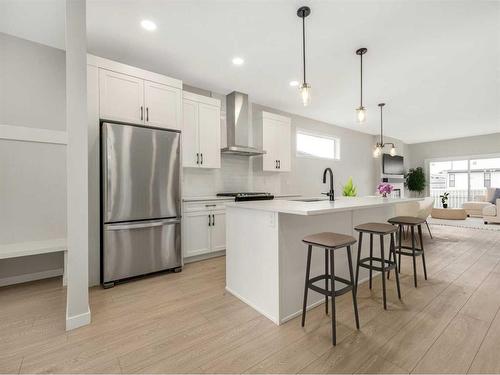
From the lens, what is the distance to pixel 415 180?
30.1 ft

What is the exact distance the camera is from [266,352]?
1.58m

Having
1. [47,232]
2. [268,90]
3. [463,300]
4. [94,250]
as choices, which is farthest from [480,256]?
[47,232]

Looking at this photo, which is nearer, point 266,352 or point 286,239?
point 266,352

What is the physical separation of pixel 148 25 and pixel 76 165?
1.66 meters

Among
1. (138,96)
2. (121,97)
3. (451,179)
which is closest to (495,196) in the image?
(451,179)

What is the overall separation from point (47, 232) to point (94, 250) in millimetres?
724

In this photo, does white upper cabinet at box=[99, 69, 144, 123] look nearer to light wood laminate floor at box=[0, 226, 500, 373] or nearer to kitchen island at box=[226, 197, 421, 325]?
kitchen island at box=[226, 197, 421, 325]

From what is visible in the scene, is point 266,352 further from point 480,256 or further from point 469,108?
point 469,108

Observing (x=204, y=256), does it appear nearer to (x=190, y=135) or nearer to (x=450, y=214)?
(x=190, y=135)

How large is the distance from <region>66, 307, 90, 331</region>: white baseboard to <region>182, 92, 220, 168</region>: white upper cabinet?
2.17 m

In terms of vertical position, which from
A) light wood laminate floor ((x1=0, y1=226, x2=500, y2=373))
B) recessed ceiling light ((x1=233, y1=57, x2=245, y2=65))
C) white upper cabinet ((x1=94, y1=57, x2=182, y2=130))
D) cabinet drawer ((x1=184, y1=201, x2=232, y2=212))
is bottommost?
light wood laminate floor ((x1=0, y1=226, x2=500, y2=373))

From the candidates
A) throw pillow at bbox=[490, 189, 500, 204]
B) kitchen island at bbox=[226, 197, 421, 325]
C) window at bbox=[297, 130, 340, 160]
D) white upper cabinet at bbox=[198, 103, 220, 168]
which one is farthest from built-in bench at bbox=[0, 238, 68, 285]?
throw pillow at bbox=[490, 189, 500, 204]

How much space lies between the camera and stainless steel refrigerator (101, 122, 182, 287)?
102 inches

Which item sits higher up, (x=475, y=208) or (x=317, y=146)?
(x=317, y=146)
